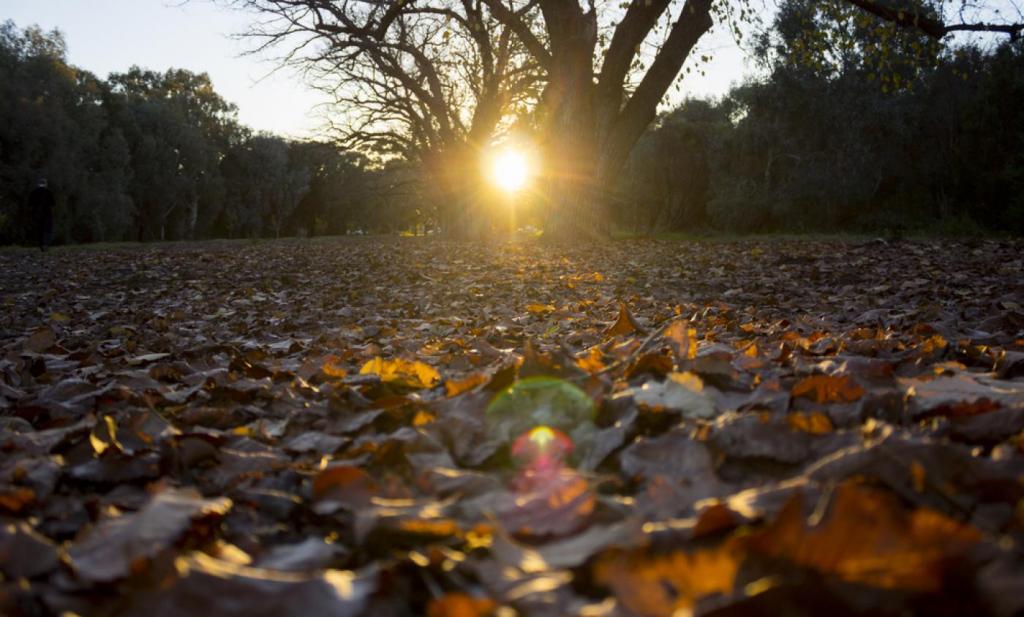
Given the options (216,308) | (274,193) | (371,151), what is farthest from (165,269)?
(274,193)

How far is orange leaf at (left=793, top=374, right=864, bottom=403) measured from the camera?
68.1 inches

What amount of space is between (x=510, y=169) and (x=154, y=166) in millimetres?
24986

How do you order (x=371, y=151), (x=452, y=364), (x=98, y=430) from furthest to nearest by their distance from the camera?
1. (x=371, y=151)
2. (x=452, y=364)
3. (x=98, y=430)

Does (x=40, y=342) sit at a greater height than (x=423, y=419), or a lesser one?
lesser

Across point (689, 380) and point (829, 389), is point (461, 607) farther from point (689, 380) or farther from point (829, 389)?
point (829, 389)

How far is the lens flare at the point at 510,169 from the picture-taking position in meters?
25.6

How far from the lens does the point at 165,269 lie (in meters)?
10.6

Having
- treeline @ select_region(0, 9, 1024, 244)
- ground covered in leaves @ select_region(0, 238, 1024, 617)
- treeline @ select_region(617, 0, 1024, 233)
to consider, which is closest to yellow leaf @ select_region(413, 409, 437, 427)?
ground covered in leaves @ select_region(0, 238, 1024, 617)

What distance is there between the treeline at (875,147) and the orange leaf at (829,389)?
2118 centimetres

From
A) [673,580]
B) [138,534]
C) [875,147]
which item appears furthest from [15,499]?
[875,147]

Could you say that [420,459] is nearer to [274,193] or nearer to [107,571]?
[107,571]

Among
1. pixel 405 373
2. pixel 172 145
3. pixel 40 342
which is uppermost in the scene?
pixel 172 145

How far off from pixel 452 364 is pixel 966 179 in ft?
83.8

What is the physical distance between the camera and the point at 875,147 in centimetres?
2353
